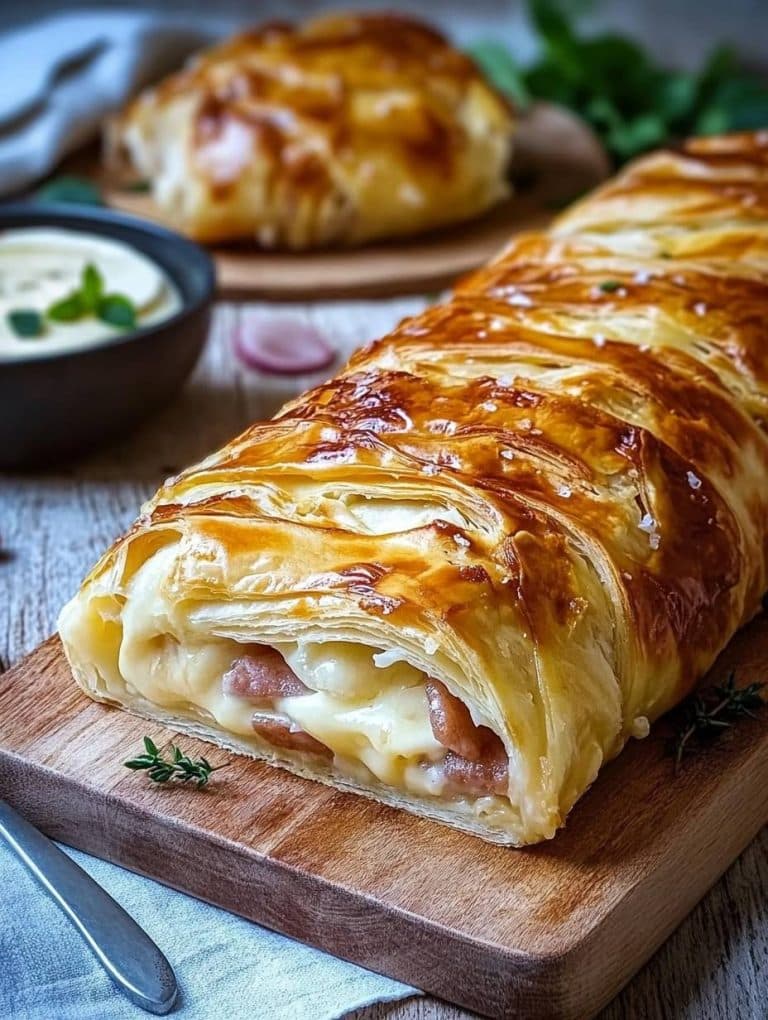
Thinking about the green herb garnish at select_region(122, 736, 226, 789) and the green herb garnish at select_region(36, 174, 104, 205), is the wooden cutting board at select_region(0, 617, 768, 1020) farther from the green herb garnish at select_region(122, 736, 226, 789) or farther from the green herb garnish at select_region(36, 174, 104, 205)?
the green herb garnish at select_region(36, 174, 104, 205)

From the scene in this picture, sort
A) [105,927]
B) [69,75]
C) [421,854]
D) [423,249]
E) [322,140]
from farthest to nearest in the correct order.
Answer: [69,75] < [423,249] < [322,140] < [421,854] < [105,927]

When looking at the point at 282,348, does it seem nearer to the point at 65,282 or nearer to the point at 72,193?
the point at 65,282

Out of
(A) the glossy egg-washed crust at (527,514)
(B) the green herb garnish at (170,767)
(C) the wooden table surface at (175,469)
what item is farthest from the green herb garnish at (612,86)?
(B) the green herb garnish at (170,767)

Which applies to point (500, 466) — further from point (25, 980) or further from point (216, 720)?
point (25, 980)

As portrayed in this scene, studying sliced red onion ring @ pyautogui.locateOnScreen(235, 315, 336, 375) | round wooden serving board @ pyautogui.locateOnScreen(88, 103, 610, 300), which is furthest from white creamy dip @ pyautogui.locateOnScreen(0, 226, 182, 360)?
round wooden serving board @ pyautogui.locateOnScreen(88, 103, 610, 300)

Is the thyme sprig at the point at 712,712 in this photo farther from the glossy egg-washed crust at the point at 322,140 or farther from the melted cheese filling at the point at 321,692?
the glossy egg-washed crust at the point at 322,140

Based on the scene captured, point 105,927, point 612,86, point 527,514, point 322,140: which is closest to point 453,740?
point 527,514
